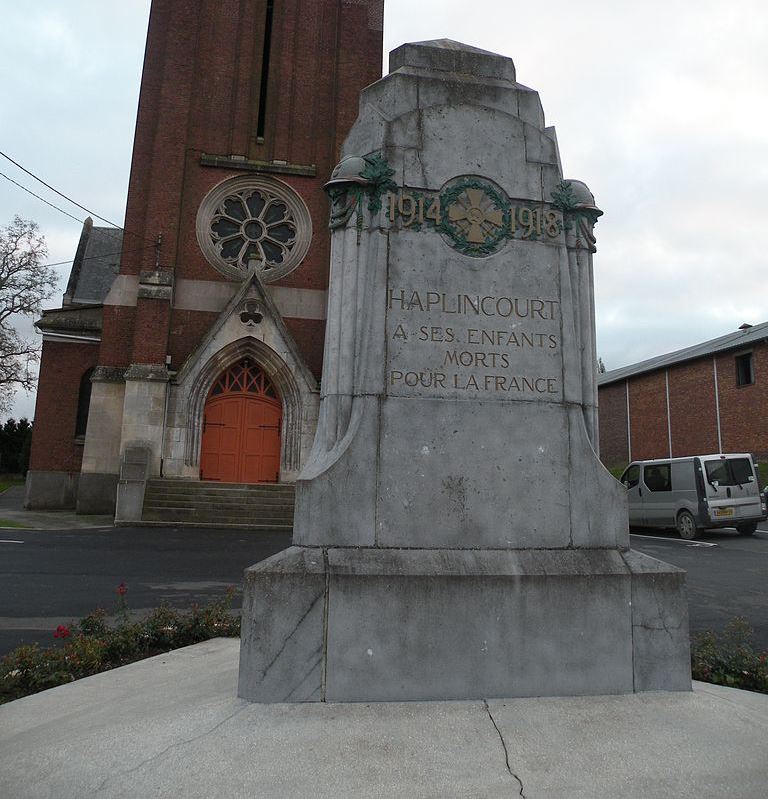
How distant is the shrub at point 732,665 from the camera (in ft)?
12.9

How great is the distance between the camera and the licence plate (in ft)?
48.3

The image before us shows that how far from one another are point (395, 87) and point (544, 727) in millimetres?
4055

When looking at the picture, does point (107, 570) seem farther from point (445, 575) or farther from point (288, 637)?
point (445, 575)

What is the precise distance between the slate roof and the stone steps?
13.1 m

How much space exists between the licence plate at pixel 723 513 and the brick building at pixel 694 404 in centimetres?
1407

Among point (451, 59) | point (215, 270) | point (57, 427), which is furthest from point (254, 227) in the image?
point (451, 59)

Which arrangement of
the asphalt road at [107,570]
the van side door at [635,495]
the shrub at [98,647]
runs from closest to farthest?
the shrub at [98,647]
the asphalt road at [107,570]
the van side door at [635,495]

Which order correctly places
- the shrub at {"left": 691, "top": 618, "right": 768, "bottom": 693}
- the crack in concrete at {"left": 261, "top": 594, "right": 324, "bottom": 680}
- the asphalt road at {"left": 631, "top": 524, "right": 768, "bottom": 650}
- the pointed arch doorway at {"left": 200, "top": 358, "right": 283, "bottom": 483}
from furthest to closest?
the pointed arch doorway at {"left": 200, "top": 358, "right": 283, "bottom": 483}, the asphalt road at {"left": 631, "top": 524, "right": 768, "bottom": 650}, the shrub at {"left": 691, "top": 618, "right": 768, "bottom": 693}, the crack in concrete at {"left": 261, "top": 594, "right": 324, "bottom": 680}

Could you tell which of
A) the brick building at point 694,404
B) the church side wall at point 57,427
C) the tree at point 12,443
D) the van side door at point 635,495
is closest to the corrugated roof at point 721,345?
the brick building at point 694,404

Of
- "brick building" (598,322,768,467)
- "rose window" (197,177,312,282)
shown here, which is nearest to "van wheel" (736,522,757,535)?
"brick building" (598,322,768,467)

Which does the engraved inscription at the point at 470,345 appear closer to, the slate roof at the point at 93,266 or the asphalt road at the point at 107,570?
the asphalt road at the point at 107,570

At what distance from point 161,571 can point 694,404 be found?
28619 mm

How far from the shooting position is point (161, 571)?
29.9ft

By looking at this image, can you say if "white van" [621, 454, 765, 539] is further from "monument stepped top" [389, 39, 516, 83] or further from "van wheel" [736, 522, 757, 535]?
"monument stepped top" [389, 39, 516, 83]
